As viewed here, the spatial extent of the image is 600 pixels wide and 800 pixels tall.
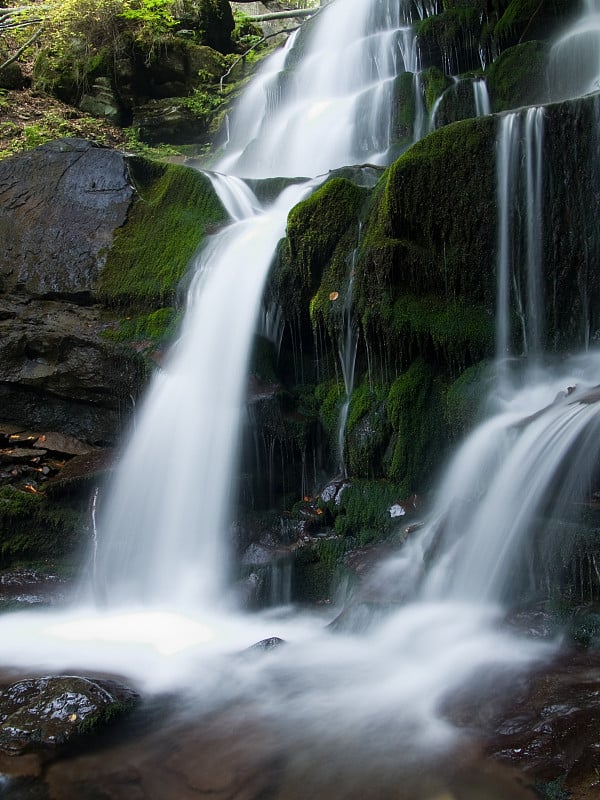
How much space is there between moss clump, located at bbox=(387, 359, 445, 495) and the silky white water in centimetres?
38

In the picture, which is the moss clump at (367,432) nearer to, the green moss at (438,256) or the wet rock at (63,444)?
the green moss at (438,256)

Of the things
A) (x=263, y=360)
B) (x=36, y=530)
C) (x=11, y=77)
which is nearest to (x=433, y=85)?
(x=263, y=360)

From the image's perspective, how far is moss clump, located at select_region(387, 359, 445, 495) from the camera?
5820 mm

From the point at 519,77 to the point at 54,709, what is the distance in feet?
30.5

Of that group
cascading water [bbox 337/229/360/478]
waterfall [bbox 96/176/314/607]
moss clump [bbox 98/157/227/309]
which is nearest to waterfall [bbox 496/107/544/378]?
cascading water [bbox 337/229/360/478]

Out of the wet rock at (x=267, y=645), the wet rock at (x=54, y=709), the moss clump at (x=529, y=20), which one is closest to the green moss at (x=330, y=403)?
the wet rock at (x=267, y=645)

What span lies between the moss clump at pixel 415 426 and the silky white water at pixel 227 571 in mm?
378

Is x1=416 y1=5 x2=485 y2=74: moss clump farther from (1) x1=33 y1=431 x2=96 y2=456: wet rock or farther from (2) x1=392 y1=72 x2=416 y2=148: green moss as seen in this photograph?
(1) x1=33 y1=431 x2=96 y2=456: wet rock

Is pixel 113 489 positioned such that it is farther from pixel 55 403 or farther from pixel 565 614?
pixel 565 614

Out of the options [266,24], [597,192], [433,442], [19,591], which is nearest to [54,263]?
[19,591]

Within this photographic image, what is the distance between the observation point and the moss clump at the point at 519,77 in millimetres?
9102

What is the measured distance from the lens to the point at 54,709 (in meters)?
3.49

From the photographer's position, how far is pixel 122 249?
27.2ft

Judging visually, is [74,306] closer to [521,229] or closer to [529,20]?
[521,229]
